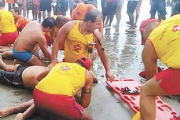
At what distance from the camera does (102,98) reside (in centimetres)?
399

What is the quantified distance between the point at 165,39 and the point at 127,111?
1313mm

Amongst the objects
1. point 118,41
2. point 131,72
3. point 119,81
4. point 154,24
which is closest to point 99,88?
point 119,81

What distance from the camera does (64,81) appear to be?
3012 millimetres

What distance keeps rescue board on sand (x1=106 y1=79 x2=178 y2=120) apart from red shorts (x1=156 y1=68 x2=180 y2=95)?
0.75m

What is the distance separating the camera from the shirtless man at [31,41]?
493 cm

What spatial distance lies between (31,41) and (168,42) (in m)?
2.97

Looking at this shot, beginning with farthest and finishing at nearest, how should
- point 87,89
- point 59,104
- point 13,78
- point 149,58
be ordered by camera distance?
1. point 13,78
2. point 87,89
3. point 59,104
4. point 149,58

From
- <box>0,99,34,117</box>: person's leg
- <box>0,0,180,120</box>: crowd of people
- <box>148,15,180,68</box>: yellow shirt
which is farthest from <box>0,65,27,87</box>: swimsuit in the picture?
<box>148,15,180,68</box>: yellow shirt

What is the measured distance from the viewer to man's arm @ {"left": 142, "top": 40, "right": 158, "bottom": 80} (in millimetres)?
2617

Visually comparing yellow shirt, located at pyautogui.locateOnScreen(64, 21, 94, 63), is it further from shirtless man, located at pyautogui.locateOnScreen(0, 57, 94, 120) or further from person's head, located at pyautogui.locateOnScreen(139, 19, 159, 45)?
person's head, located at pyautogui.locateOnScreen(139, 19, 159, 45)

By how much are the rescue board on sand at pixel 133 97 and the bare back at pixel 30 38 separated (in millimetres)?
1426

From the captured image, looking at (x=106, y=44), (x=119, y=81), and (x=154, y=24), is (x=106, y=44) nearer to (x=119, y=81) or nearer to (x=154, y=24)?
(x=119, y=81)

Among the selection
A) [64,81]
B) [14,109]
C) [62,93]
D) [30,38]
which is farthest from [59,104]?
[30,38]

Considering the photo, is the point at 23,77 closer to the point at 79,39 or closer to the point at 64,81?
the point at 79,39
